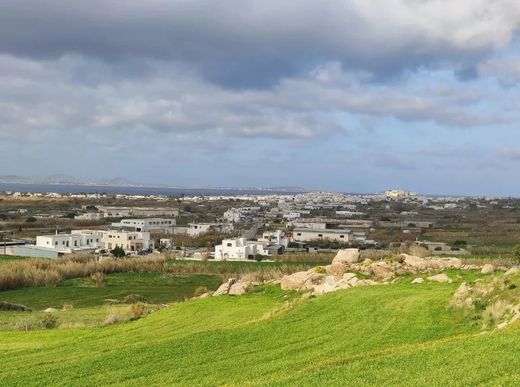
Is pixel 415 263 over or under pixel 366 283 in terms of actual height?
over

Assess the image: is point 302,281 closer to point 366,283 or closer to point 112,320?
point 366,283

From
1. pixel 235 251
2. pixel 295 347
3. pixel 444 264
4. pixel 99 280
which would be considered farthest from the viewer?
pixel 235 251

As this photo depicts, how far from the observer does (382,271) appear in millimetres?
25172

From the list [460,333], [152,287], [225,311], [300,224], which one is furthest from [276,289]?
[300,224]

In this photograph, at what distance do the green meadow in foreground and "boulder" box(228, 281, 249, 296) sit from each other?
3.14m

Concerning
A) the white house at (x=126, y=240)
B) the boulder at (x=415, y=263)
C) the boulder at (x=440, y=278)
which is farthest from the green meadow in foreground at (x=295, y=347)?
the white house at (x=126, y=240)

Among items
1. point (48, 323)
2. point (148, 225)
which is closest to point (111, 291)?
point (48, 323)

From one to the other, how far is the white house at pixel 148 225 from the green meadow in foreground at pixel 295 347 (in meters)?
90.8

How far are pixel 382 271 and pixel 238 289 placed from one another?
6.57m

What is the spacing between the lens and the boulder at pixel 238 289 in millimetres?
26730

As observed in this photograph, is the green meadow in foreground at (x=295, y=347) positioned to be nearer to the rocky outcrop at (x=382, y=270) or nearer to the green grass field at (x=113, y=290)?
the rocky outcrop at (x=382, y=270)

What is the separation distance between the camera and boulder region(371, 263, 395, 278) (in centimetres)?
2485

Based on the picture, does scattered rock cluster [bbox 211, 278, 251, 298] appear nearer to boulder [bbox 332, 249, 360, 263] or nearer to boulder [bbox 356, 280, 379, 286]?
boulder [bbox 356, 280, 379, 286]

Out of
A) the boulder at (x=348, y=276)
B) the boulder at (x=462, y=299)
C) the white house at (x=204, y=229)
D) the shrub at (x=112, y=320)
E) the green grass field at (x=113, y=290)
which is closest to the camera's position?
the boulder at (x=462, y=299)
